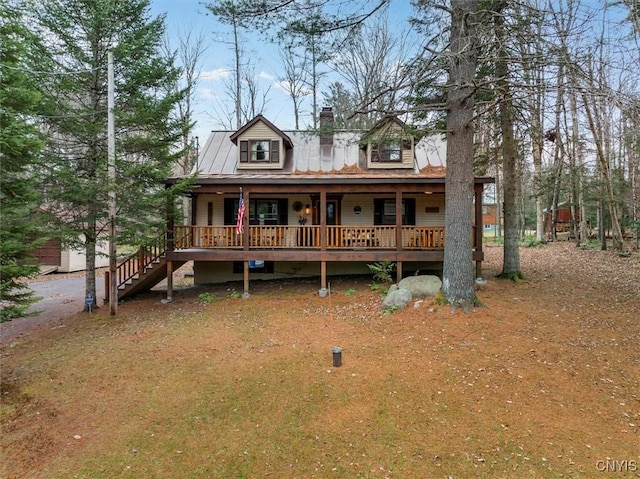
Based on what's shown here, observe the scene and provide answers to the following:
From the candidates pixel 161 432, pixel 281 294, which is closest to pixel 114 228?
pixel 281 294

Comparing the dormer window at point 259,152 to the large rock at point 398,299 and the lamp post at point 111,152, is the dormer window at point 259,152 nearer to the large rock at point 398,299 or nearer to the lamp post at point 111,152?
the lamp post at point 111,152

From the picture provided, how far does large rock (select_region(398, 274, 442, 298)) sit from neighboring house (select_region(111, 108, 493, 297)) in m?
2.03

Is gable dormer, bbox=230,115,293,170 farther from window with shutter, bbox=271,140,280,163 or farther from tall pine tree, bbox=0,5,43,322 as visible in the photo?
tall pine tree, bbox=0,5,43,322

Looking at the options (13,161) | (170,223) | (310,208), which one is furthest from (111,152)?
(310,208)

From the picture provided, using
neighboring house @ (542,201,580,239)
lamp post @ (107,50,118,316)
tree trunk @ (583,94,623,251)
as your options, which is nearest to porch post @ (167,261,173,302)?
lamp post @ (107,50,118,316)

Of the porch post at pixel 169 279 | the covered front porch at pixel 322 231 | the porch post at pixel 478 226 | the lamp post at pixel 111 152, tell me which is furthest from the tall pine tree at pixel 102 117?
the porch post at pixel 478 226

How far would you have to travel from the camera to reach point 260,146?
1364 centimetres

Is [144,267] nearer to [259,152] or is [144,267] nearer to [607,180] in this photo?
[259,152]

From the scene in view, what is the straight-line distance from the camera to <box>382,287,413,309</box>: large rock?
8.54 m

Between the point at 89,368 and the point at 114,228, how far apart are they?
432 cm

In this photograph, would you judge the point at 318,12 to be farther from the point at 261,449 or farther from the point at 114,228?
the point at 261,449

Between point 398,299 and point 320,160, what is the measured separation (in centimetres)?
757

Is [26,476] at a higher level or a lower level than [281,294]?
lower

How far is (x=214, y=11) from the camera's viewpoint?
294 inches
